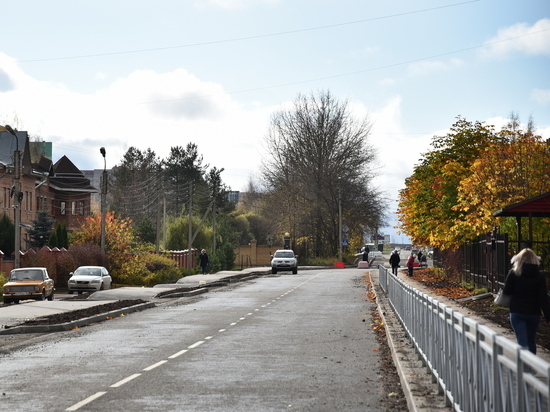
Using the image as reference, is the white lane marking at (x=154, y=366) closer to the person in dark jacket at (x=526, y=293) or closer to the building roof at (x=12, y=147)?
the person in dark jacket at (x=526, y=293)

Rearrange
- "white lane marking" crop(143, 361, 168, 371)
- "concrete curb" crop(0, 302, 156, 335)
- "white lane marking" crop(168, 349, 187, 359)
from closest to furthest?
"white lane marking" crop(143, 361, 168, 371), "white lane marking" crop(168, 349, 187, 359), "concrete curb" crop(0, 302, 156, 335)

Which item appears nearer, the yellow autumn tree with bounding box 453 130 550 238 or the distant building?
the yellow autumn tree with bounding box 453 130 550 238

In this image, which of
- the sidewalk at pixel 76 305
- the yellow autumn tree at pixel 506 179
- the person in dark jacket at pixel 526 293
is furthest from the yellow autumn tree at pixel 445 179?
the person in dark jacket at pixel 526 293

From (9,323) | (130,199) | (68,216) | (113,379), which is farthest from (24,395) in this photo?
(130,199)

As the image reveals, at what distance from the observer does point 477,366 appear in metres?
6.85

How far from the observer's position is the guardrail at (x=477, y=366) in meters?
4.77

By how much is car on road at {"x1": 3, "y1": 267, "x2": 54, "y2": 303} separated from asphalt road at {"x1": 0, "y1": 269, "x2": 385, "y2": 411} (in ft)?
34.0

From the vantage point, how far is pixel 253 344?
17156 mm

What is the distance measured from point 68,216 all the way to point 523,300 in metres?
72.0

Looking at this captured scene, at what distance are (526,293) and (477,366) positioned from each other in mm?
4488

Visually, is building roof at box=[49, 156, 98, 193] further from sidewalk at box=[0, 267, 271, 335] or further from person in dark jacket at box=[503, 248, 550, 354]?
person in dark jacket at box=[503, 248, 550, 354]

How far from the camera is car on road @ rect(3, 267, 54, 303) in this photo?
33812mm

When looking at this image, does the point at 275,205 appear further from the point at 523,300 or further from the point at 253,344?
the point at 523,300

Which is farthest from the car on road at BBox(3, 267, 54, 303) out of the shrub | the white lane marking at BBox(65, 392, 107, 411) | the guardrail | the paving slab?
the guardrail
